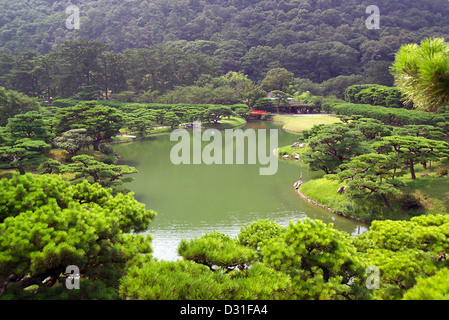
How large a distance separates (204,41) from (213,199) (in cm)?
7416

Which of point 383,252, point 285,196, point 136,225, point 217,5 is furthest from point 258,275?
point 217,5

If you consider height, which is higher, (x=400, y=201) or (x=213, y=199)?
(x=400, y=201)

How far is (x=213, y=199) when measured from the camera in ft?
53.2

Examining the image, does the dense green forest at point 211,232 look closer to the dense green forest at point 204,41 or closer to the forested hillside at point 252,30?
the dense green forest at point 204,41

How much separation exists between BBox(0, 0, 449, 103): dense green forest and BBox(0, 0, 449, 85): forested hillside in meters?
0.28

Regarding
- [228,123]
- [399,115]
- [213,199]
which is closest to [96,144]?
[213,199]

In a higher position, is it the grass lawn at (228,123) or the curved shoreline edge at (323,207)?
the grass lawn at (228,123)

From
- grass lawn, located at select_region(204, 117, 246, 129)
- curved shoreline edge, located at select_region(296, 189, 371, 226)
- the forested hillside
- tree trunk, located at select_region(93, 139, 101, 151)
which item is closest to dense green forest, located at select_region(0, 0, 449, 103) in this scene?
the forested hillside

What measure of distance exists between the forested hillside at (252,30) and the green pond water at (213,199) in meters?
49.3

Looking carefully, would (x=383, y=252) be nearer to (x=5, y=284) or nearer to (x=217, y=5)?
(x=5, y=284)

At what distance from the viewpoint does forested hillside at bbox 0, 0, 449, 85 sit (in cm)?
7406

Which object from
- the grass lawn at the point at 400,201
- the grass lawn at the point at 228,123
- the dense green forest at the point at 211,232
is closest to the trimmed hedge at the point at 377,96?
the dense green forest at the point at 211,232

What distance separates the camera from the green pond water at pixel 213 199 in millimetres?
13055

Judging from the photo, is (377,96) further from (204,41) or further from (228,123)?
(204,41)
